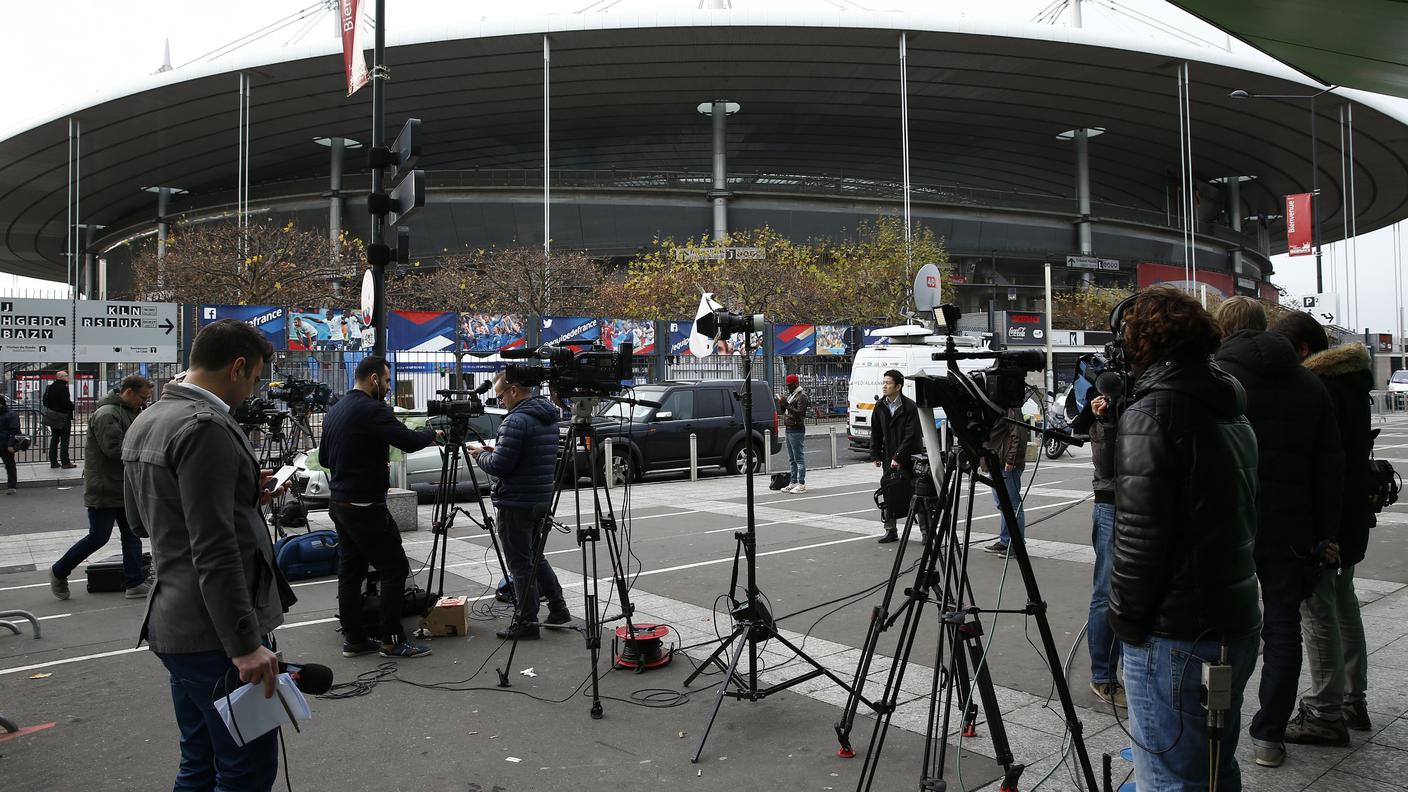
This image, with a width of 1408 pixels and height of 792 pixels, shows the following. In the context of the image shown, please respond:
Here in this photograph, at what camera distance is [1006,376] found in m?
3.60

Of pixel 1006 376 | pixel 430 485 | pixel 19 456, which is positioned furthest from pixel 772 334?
pixel 1006 376

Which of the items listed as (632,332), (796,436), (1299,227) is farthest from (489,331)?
(1299,227)

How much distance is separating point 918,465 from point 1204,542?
2.77m

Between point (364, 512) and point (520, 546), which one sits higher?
point (364, 512)

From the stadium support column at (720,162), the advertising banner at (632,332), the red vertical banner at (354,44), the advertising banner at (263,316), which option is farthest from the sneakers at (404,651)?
the stadium support column at (720,162)

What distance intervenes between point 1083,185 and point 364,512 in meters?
57.2

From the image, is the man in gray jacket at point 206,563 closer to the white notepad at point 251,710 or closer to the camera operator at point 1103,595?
the white notepad at point 251,710

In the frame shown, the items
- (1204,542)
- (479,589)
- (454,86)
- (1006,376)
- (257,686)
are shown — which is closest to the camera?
(1204,542)

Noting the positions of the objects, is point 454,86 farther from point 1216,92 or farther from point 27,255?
point 27,255

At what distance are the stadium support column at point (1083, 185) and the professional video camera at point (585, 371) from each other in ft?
183

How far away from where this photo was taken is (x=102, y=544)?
26.8 ft

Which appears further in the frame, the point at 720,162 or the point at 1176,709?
the point at 720,162

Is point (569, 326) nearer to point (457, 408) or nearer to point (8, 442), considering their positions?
point (8, 442)

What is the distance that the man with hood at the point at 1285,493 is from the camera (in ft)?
13.2
